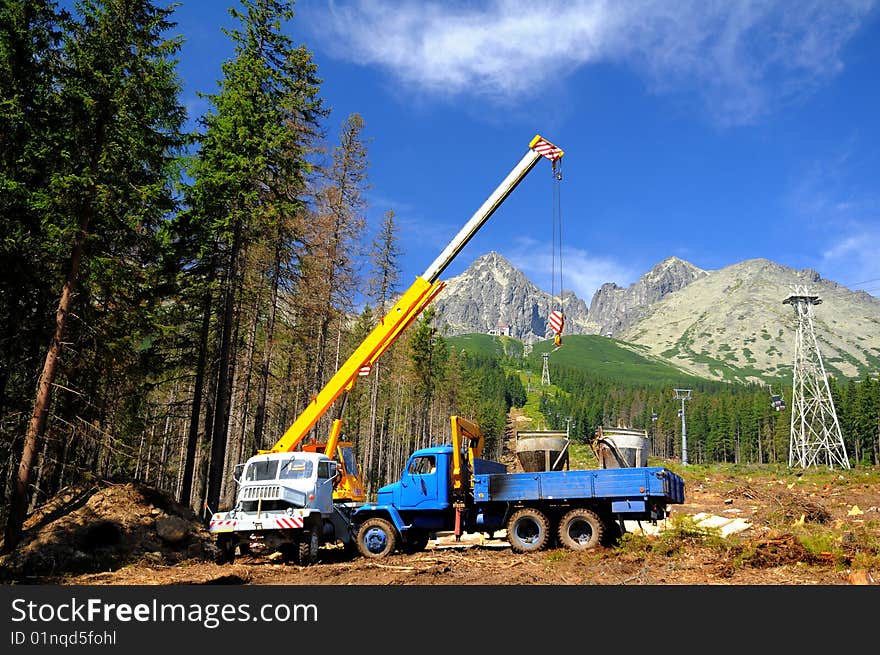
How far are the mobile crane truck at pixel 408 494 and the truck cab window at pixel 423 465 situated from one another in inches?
1.1

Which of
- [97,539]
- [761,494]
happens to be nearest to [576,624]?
[97,539]

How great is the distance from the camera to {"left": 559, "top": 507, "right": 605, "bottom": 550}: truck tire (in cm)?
1474

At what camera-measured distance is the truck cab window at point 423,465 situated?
16781 millimetres

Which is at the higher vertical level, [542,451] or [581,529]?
Result: [542,451]

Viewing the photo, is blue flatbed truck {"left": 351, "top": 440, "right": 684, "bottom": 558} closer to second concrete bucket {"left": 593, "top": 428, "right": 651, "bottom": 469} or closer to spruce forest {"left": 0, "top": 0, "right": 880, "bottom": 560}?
second concrete bucket {"left": 593, "top": 428, "right": 651, "bottom": 469}

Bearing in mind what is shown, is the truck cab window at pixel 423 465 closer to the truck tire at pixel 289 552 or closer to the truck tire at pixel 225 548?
the truck tire at pixel 289 552

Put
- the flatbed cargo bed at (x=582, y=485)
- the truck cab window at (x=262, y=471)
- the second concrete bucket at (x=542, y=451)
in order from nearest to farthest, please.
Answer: the flatbed cargo bed at (x=582, y=485) < the truck cab window at (x=262, y=471) < the second concrete bucket at (x=542, y=451)

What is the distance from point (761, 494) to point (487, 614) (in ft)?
91.3

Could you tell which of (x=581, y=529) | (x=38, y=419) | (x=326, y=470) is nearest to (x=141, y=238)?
(x=38, y=419)

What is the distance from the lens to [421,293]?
17266 millimetres

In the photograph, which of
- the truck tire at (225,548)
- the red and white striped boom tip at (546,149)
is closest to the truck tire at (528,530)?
the truck tire at (225,548)

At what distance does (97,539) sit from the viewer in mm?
14188

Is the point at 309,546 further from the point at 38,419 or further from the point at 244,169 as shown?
the point at 244,169

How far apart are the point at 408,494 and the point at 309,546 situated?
3.11 meters
